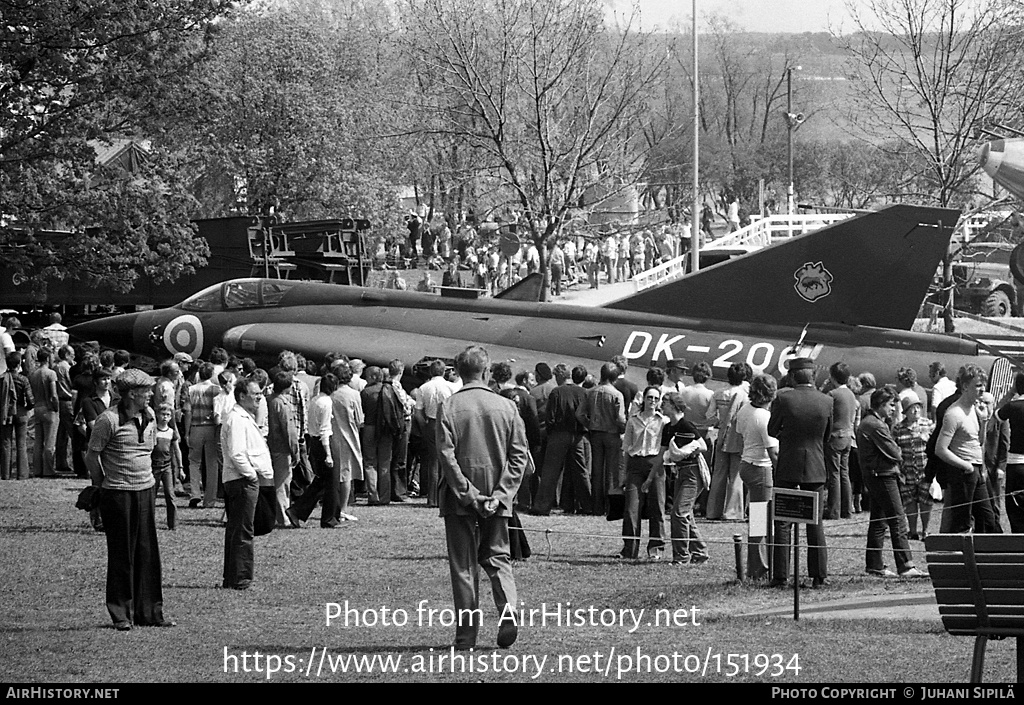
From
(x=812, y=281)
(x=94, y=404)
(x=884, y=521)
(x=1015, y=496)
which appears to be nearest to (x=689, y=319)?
(x=812, y=281)

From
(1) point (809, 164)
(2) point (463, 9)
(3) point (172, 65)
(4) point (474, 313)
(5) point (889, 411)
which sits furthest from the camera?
(1) point (809, 164)

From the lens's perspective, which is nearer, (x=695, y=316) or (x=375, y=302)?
(x=695, y=316)

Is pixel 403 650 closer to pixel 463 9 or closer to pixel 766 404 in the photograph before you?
pixel 766 404

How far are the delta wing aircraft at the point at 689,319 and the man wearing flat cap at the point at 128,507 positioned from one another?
8.94 meters

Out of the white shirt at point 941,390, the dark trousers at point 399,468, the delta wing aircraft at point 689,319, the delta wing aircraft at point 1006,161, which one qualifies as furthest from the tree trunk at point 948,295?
the dark trousers at point 399,468

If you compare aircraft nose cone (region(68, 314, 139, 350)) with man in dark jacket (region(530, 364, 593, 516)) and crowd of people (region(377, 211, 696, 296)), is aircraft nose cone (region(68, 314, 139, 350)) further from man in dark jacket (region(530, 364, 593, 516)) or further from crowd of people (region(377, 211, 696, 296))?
crowd of people (region(377, 211, 696, 296))

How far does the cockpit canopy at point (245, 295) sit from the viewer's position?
19797mm

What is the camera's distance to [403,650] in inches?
316

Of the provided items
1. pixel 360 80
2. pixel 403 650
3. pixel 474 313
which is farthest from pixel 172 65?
pixel 360 80

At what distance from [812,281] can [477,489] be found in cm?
986

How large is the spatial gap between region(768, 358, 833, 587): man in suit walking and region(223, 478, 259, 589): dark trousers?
423 centimetres

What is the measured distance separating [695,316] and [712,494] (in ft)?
13.1

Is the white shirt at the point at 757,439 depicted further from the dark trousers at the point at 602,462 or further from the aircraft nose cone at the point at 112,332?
the aircraft nose cone at the point at 112,332
